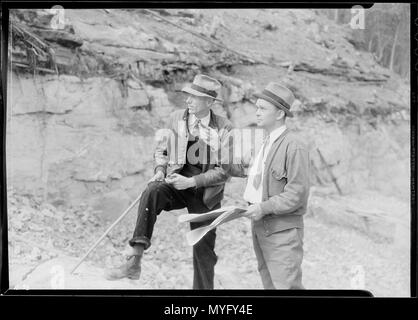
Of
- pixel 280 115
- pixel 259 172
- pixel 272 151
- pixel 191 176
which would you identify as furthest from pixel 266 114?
pixel 191 176

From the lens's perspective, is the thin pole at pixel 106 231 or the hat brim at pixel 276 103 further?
the thin pole at pixel 106 231

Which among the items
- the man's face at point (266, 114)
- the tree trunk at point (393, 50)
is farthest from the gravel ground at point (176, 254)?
the tree trunk at point (393, 50)

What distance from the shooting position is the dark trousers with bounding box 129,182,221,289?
200 inches

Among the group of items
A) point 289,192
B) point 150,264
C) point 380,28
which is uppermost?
point 380,28

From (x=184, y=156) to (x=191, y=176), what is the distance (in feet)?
0.44

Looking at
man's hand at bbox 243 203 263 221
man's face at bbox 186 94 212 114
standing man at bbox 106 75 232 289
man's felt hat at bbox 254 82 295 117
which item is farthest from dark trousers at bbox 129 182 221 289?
man's felt hat at bbox 254 82 295 117

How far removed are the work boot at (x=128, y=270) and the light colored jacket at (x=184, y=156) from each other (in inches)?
23.0

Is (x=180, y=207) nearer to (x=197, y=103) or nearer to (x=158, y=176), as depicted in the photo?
(x=158, y=176)

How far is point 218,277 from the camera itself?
5207mm

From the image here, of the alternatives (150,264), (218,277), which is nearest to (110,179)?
(150,264)

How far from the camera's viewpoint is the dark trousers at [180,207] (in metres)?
5.09

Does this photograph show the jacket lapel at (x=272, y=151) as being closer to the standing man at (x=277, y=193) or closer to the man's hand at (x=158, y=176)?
the standing man at (x=277, y=193)
